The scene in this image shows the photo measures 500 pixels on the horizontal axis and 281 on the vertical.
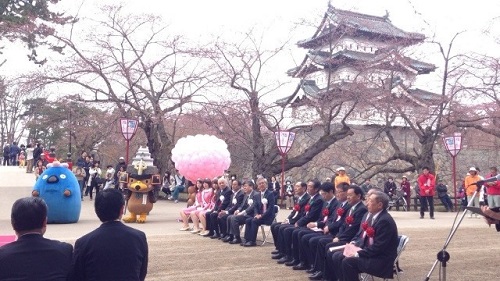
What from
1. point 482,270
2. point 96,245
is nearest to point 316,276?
point 482,270

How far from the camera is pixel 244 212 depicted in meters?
10.8

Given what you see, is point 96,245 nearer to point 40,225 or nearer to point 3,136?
point 40,225

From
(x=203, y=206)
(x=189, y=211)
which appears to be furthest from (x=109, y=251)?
(x=189, y=211)

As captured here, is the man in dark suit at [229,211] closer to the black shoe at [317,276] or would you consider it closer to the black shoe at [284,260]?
the black shoe at [284,260]

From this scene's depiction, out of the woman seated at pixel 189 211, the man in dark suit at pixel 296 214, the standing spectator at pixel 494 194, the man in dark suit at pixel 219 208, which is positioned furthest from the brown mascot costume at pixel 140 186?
the standing spectator at pixel 494 194

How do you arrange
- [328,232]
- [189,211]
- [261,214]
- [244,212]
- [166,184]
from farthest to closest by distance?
[166,184] → [189,211] → [244,212] → [261,214] → [328,232]

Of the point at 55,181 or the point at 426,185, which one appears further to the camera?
the point at 426,185

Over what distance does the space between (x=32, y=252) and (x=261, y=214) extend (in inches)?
294

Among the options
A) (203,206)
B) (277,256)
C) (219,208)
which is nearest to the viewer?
(277,256)

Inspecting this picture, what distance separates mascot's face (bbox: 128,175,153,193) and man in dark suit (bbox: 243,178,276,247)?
14.5 feet

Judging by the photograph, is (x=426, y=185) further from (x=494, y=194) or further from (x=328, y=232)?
(x=494, y=194)

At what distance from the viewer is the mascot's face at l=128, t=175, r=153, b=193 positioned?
14.1 meters

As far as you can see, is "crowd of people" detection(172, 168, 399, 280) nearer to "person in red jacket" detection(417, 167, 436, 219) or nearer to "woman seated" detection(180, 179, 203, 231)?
"woman seated" detection(180, 179, 203, 231)

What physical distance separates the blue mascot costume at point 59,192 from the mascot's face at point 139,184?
1399mm
